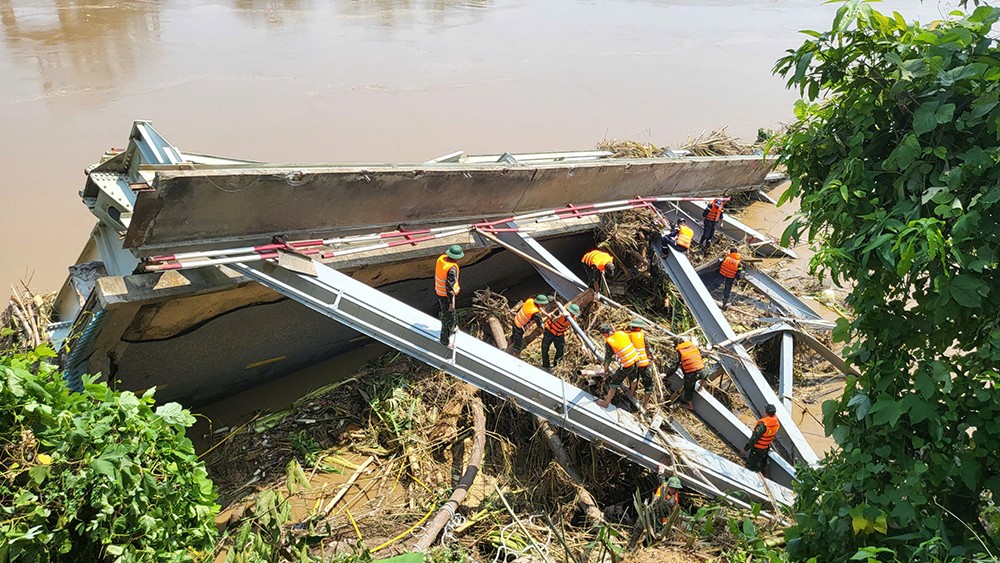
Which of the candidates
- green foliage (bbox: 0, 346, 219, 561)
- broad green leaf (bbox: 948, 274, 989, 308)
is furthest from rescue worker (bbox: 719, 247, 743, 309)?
green foliage (bbox: 0, 346, 219, 561)

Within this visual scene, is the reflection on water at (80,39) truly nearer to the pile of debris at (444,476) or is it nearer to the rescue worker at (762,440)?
the pile of debris at (444,476)

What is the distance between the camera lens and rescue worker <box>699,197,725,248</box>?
891 cm

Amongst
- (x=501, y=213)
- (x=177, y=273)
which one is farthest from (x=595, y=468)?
(x=177, y=273)

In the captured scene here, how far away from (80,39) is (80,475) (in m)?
17.9

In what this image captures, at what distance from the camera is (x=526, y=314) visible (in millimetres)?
6617

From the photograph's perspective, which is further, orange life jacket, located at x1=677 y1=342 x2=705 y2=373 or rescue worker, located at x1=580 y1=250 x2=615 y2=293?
rescue worker, located at x1=580 y1=250 x2=615 y2=293

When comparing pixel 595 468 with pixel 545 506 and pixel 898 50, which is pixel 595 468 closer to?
pixel 545 506

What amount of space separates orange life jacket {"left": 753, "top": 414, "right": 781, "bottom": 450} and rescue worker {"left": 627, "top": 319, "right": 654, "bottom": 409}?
3.29 ft

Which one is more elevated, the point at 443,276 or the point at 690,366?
the point at 443,276

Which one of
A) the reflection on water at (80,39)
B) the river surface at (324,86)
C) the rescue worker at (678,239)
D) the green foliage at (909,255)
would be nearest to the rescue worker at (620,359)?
the green foliage at (909,255)

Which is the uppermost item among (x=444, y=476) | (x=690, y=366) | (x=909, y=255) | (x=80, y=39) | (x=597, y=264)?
(x=909, y=255)

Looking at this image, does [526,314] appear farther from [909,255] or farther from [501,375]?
[909,255]

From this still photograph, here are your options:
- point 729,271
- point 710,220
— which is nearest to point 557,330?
point 729,271

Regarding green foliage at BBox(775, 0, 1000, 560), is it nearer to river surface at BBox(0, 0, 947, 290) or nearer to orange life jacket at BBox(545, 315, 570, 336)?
orange life jacket at BBox(545, 315, 570, 336)
